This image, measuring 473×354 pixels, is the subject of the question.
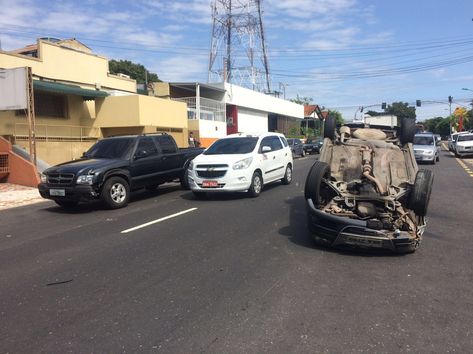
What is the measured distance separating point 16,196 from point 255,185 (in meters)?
7.89

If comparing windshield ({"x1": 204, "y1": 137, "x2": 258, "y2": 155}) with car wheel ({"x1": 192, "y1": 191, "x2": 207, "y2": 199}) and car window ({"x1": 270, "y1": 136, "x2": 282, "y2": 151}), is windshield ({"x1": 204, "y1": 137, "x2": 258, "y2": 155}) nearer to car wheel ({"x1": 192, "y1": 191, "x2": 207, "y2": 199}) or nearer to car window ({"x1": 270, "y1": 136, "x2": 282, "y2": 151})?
car window ({"x1": 270, "y1": 136, "x2": 282, "y2": 151})

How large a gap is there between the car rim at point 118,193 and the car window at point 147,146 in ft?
4.56

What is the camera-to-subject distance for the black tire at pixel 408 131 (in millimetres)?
8109

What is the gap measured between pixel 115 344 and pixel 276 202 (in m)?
7.50

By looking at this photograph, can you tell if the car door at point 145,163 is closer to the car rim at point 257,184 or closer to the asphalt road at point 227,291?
the car rim at point 257,184

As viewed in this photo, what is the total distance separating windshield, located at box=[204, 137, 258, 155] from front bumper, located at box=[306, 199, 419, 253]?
6.15 metres

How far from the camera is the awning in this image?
19875 millimetres

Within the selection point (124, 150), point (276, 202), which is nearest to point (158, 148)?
point (124, 150)

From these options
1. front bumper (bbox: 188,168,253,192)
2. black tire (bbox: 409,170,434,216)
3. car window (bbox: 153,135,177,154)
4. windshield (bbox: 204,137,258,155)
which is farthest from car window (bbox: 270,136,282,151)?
black tire (bbox: 409,170,434,216)

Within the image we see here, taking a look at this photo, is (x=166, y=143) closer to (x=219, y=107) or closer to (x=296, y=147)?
(x=296, y=147)

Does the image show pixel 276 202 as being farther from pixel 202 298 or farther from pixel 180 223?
pixel 202 298

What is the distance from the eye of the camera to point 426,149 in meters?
23.5

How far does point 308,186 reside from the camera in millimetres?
6895

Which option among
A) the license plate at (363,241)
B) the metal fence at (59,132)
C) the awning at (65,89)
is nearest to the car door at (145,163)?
the license plate at (363,241)
